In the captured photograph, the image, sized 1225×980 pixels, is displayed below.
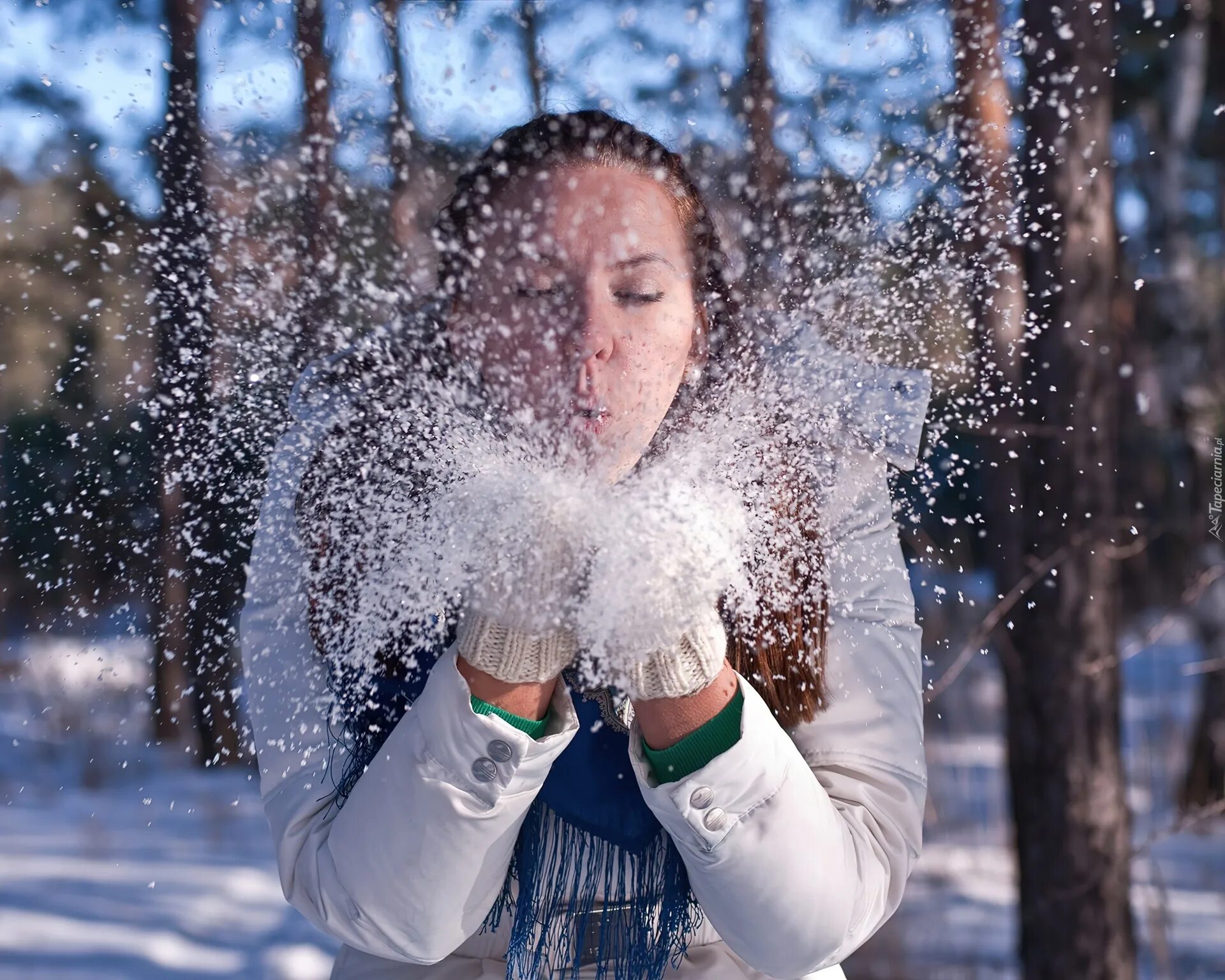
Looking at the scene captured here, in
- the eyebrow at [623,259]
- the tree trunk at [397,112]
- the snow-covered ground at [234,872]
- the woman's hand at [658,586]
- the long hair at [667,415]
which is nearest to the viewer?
the woman's hand at [658,586]

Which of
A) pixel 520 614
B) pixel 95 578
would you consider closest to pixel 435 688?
pixel 520 614

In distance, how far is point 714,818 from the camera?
1278mm

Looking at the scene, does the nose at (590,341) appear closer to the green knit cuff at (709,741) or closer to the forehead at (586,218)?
the forehead at (586,218)

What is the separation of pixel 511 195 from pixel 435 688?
2.29 feet

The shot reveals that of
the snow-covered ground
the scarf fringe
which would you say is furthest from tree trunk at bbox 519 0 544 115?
the snow-covered ground

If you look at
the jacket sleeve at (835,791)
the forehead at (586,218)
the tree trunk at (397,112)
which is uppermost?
the tree trunk at (397,112)

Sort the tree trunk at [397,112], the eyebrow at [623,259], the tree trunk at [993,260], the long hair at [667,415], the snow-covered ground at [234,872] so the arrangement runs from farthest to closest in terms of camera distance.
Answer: the snow-covered ground at [234,872] → the tree trunk at [993,260] → the tree trunk at [397,112] → the long hair at [667,415] → the eyebrow at [623,259]

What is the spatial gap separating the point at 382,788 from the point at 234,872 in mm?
4859

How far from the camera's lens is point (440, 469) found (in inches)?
58.3

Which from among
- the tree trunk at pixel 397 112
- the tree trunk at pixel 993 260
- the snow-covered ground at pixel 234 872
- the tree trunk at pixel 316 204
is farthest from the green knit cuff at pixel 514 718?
the snow-covered ground at pixel 234 872

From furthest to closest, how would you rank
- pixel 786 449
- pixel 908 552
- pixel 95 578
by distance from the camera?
pixel 95 578 < pixel 908 552 < pixel 786 449

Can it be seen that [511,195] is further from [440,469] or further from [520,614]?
[520,614]

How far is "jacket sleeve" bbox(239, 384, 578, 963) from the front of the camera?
1.28 meters

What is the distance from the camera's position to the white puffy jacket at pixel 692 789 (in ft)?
4.25
